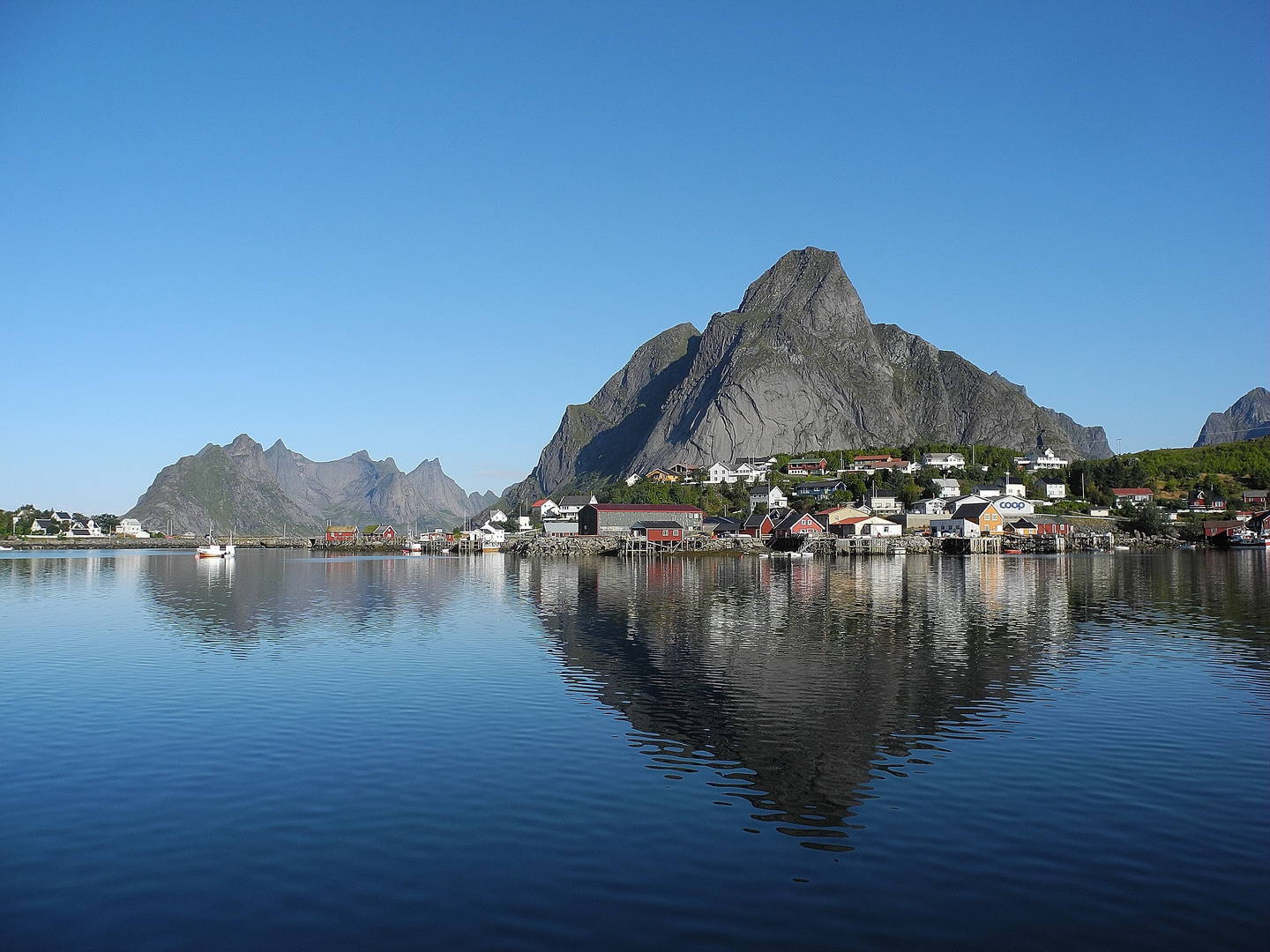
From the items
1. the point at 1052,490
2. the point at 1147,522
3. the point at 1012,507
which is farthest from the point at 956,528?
the point at 1052,490

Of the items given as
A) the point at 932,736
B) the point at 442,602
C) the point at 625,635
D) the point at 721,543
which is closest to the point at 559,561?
the point at 721,543

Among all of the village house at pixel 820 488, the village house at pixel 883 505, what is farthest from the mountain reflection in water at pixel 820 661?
the village house at pixel 820 488

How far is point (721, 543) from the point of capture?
14075 cm

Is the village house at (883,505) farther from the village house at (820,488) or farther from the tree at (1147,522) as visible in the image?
the tree at (1147,522)

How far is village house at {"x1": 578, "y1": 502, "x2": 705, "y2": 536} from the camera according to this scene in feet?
500

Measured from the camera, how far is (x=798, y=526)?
145 meters

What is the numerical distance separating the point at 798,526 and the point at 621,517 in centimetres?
3084

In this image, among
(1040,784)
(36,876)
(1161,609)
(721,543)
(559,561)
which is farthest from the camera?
(721,543)

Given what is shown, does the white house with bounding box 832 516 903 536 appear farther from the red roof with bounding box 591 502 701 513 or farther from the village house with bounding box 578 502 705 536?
the red roof with bounding box 591 502 701 513

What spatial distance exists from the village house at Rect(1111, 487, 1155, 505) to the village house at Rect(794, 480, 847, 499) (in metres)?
54.5

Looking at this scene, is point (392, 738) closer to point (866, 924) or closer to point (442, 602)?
point (866, 924)

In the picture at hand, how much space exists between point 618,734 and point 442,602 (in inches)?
1577

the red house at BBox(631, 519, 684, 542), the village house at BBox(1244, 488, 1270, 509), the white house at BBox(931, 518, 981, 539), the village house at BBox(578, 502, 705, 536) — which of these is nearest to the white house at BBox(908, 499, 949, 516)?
the white house at BBox(931, 518, 981, 539)

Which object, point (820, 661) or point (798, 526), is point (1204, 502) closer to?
point (798, 526)
